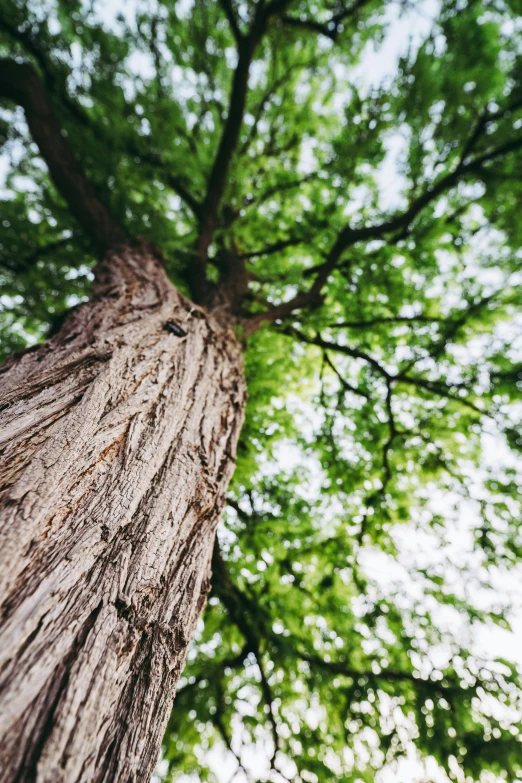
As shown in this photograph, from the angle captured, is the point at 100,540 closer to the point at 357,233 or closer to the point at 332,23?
the point at 357,233

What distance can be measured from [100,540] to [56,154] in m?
3.53

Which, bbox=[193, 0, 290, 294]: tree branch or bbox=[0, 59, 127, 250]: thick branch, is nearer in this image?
bbox=[193, 0, 290, 294]: tree branch

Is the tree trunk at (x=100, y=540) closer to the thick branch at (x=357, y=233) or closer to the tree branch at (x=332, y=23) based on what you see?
the thick branch at (x=357, y=233)

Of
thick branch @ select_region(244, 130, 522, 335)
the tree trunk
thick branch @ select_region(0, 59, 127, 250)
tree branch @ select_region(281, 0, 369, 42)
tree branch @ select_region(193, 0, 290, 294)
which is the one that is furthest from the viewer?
tree branch @ select_region(281, 0, 369, 42)

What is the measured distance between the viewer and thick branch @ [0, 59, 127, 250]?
10.1ft

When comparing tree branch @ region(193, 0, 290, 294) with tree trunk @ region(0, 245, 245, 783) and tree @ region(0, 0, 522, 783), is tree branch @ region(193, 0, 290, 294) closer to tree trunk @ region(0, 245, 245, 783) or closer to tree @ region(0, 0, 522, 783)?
tree @ region(0, 0, 522, 783)

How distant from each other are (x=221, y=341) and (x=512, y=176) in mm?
3772

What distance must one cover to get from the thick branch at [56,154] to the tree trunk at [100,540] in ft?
5.59

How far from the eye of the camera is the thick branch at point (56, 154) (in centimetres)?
309

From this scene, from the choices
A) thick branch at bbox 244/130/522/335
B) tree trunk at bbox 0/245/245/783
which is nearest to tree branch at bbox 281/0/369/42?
thick branch at bbox 244/130/522/335

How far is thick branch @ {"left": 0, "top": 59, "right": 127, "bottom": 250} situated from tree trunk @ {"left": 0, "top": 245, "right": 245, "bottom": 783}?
1705mm

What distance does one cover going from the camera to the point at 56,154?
122 inches

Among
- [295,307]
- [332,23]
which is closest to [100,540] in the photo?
[295,307]

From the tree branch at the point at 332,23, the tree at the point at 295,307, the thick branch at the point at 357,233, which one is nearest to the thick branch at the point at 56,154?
the tree at the point at 295,307
